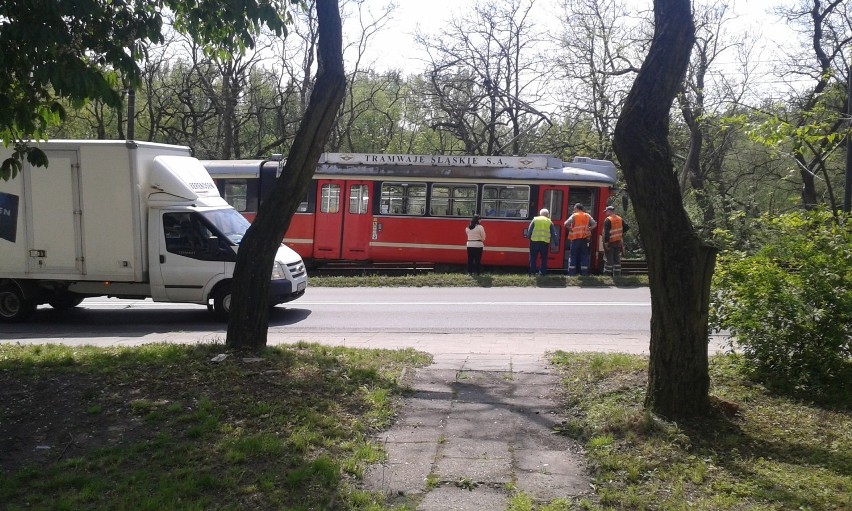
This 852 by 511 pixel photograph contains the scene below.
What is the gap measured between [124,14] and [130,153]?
4837mm

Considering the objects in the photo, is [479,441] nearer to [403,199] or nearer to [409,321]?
[409,321]

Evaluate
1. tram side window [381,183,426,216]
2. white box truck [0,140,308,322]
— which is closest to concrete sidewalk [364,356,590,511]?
white box truck [0,140,308,322]

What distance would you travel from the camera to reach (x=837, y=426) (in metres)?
6.29

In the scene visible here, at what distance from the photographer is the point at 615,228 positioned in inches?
792

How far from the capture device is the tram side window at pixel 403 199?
22.0m

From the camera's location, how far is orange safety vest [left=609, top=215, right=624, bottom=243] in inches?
788

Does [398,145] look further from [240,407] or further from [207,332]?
[240,407]

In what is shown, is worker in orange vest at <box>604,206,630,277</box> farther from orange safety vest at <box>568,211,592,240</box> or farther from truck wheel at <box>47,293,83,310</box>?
truck wheel at <box>47,293,83,310</box>

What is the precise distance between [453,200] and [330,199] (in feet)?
11.1

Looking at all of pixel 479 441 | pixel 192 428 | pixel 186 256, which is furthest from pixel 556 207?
pixel 192 428

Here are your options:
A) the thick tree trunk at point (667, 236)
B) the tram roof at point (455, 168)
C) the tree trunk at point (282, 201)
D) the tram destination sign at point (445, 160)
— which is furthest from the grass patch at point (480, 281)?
the thick tree trunk at point (667, 236)

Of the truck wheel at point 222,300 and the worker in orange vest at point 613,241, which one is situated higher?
the worker in orange vest at point 613,241

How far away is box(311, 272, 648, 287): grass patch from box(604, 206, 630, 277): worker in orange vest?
379 millimetres

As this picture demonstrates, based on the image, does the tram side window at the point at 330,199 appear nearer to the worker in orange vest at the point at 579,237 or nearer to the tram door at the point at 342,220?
the tram door at the point at 342,220
